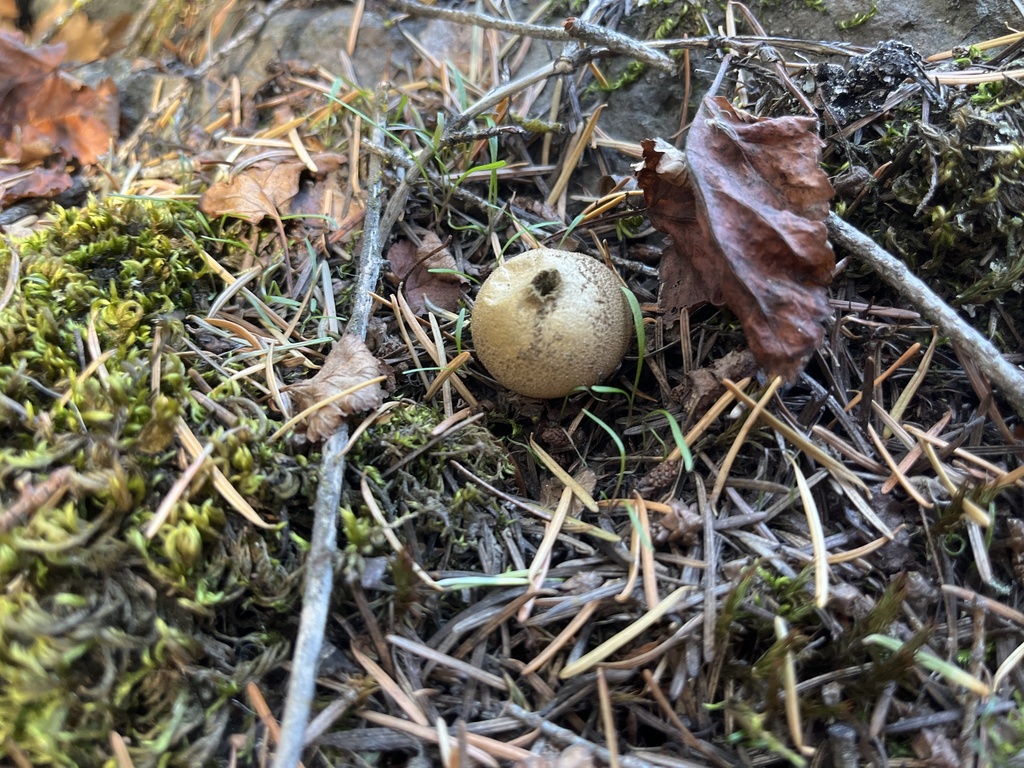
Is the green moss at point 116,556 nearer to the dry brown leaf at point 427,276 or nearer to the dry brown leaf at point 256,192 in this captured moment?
the dry brown leaf at point 256,192

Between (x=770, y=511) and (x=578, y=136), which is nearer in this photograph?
(x=770, y=511)

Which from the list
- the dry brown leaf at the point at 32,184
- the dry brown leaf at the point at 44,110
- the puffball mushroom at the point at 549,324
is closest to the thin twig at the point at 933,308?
the puffball mushroom at the point at 549,324

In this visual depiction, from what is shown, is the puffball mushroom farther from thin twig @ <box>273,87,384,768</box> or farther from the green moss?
the green moss

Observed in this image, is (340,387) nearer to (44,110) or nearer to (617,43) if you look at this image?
(617,43)

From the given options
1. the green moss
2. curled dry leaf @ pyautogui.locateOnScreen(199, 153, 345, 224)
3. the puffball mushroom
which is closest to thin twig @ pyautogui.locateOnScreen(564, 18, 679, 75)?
the puffball mushroom

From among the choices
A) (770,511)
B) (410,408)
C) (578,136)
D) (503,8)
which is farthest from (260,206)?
(770,511)

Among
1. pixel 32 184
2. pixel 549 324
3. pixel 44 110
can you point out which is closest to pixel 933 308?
pixel 549 324

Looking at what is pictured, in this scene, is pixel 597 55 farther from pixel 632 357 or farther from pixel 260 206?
pixel 260 206
